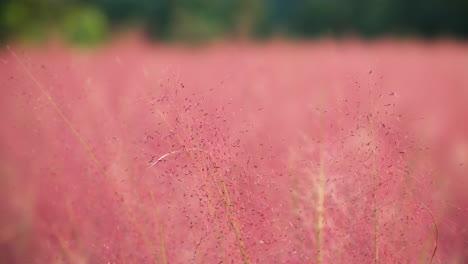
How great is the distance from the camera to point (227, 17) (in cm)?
1050

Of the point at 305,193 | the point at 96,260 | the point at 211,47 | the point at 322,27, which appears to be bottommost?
the point at 322,27

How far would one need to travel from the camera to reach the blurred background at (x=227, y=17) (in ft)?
26.7

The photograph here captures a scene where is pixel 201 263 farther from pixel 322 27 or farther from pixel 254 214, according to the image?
pixel 322 27

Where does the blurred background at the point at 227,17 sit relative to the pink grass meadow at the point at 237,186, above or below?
below

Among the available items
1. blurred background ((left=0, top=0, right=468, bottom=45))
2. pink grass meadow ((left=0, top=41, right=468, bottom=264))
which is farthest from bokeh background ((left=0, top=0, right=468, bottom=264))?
blurred background ((left=0, top=0, right=468, bottom=45))

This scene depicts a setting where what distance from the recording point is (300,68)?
2.87 metres

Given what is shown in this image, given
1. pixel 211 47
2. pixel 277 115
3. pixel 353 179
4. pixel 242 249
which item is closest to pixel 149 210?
pixel 242 249

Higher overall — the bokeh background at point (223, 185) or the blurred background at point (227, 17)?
the bokeh background at point (223, 185)

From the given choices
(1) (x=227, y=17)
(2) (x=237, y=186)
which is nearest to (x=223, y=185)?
(2) (x=237, y=186)

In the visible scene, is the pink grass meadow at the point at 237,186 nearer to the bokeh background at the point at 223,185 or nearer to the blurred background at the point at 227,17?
the bokeh background at the point at 223,185

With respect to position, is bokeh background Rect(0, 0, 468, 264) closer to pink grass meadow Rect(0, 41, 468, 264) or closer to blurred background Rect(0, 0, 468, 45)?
pink grass meadow Rect(0, 41, 468, 264)

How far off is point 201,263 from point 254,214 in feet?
0.42

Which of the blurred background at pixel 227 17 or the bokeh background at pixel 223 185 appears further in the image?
the blurred background at pixel 227 17

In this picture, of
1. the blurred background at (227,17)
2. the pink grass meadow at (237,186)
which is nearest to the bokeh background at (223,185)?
the pink grass meadow at (237,186)
